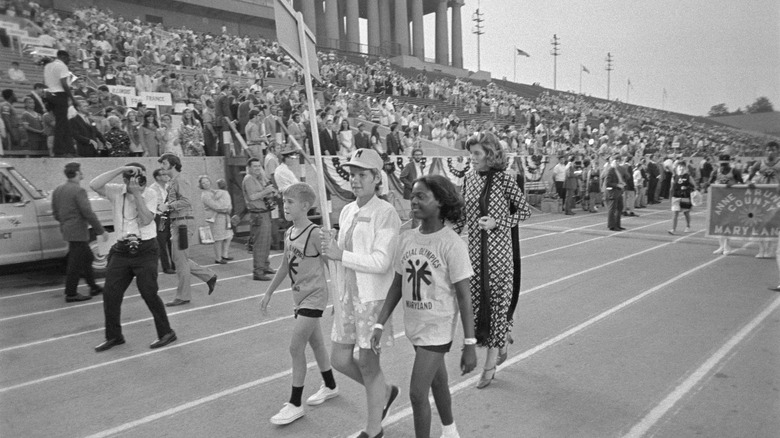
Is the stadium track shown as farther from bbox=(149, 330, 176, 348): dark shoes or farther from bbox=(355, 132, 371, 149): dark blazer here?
bbox=(355, 132, 371, 149): dark blazer

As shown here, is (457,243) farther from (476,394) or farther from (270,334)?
(270,334)

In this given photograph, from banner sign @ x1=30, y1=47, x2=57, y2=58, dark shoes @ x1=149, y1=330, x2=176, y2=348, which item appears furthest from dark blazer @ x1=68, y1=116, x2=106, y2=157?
dark shoes @ x1=149, y1=330, x2=176, y2=348

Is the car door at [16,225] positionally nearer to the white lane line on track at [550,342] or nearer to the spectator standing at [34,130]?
the spectator standing at [34,130]

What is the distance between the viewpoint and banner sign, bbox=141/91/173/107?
15.0 meters

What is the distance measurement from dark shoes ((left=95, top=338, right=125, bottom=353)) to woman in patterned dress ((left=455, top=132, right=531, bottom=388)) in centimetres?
402

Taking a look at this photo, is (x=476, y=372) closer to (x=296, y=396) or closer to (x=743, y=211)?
(x=296, y=396)

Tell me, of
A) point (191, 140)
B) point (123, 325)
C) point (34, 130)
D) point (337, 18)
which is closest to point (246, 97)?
point (191, 140)

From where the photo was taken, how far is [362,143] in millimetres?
16703

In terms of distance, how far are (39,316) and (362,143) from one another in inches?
434

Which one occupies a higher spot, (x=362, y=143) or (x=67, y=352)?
(x=362, y=143)

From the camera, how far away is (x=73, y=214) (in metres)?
7.80

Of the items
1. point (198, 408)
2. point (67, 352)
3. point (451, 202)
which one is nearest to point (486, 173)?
point (451, 202)

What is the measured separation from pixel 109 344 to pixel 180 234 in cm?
200

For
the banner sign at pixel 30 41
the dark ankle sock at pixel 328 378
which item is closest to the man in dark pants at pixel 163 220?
the dark ankle sock at pixel 328 378
